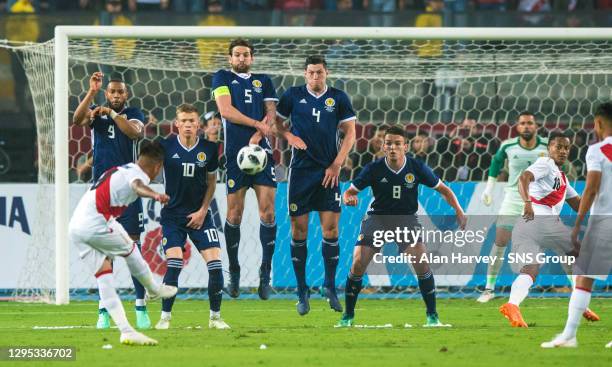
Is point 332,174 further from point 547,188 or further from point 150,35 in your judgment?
point 150,35

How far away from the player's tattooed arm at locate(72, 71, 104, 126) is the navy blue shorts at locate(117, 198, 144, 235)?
0.94 m

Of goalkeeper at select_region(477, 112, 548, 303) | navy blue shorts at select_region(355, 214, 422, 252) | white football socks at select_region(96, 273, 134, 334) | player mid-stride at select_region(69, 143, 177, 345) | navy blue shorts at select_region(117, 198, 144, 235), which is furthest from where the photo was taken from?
goalkeeper at select_region(477, 112, 548, 303)

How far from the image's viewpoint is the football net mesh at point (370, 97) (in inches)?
612

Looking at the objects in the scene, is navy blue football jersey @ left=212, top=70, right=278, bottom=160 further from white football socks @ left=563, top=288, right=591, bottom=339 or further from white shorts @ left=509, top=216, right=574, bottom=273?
white football socks @ left=563, top=288, right=591, bottom=339

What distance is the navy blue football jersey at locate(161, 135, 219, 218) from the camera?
11.1 m

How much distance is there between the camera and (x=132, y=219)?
11.9 m

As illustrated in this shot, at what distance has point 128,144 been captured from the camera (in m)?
12.0

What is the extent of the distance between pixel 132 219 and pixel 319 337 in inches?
107

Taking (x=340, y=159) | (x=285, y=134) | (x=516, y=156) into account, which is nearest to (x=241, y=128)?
(x=285, y=134)

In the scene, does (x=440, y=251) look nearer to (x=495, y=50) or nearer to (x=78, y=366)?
(x=495, y=50)

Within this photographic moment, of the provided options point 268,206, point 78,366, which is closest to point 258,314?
point 268,206

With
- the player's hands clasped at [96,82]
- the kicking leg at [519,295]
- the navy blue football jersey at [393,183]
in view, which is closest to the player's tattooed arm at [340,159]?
the navy blue football jersey at [393,183]

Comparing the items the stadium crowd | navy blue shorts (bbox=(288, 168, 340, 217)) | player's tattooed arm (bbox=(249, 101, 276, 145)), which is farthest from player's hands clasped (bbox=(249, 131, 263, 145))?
the stadium crowd

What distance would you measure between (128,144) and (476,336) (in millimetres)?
3994
